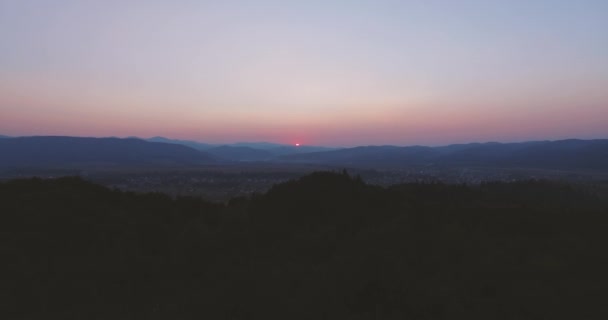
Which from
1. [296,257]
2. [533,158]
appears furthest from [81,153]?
[296,257]

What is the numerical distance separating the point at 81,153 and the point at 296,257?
576 ft

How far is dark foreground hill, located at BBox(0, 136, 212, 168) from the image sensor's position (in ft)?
495

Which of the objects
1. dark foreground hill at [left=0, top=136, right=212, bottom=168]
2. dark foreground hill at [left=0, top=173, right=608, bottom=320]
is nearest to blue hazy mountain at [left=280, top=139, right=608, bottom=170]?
dark foreground hill at [left=0, top=136, right=212, bottom=168]

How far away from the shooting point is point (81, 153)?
16725cm

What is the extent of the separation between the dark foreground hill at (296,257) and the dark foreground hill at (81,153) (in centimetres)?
14081

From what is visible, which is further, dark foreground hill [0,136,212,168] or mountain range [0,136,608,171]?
dark foreground hill [0,136,212,168]

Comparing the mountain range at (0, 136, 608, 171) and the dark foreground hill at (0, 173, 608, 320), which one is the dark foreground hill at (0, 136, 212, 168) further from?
the dark foreground hill at (0, 173, 608, 320)

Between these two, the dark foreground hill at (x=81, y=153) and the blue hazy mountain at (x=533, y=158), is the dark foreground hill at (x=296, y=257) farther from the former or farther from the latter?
the dark foreground hill at (x=81, y=153)

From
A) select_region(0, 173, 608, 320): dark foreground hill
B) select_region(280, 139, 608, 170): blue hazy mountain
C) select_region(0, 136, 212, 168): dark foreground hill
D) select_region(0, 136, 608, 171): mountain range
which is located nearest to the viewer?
select_region(0, 173, 608, 320): dark foreground hill

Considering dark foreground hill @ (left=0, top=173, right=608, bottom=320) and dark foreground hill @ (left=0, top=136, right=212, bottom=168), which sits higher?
dark foreground hill @ (left=0, top=136, right=212, bottom=168)

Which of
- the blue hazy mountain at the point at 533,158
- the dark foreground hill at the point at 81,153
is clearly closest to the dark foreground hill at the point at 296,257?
the blue hazy mountain at the point at 533,158

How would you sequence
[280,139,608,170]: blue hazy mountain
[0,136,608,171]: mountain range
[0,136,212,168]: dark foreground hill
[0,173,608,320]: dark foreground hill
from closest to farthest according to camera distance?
[0,173,608,320]: dark foreground hill → [280,139,608,170]: blue hazy mountain → [0,136,608,171]: mountain range → [0,136,212,168]: dark foreground hill

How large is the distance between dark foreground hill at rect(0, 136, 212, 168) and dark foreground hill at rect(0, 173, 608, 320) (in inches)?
5544

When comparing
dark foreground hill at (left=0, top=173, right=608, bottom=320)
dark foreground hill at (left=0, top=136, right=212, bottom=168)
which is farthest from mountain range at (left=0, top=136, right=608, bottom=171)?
dark foreground hill at (left=0, top=173, right=608, bottom=320)
